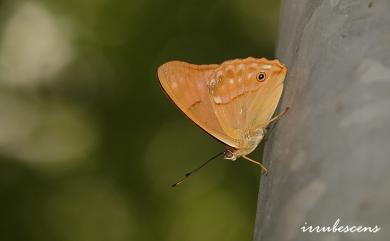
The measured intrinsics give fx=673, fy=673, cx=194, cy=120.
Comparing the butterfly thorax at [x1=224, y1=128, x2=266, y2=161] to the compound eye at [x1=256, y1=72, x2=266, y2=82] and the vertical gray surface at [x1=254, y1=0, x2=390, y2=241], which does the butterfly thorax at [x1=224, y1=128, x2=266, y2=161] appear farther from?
the vertical gray surface at [x1=254, y1=0, x2=390, y2=241]

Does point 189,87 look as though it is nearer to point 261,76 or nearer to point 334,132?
point 261,76

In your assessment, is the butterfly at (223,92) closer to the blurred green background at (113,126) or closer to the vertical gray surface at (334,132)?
the vertical gray surface at (334,132)

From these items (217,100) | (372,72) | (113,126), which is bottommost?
(113,126)

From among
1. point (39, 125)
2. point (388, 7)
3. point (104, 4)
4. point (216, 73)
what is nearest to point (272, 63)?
point (216, 73)

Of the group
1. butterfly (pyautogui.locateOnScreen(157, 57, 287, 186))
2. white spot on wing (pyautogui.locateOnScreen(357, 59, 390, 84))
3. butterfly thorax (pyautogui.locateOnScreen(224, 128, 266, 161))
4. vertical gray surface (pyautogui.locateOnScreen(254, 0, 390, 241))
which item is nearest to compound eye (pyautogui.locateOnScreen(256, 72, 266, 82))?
butterfly (pyautogui.locateOnScreen(157, 57, 287, 186))

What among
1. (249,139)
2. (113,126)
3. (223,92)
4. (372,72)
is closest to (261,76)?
(223,92)

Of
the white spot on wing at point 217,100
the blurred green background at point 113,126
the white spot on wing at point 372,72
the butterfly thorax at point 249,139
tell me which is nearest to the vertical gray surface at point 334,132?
the white spot on wing at point 372,72

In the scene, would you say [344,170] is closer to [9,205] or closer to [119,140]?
[119,140]
